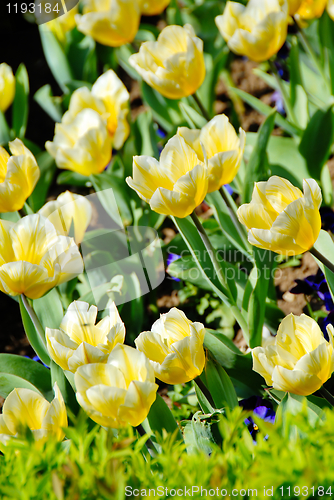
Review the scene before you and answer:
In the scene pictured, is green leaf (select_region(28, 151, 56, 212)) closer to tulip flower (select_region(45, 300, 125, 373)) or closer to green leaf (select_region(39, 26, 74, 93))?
green leaf (select_region(39, 26, 74, 93))

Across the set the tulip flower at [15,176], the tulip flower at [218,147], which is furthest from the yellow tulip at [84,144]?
the tulip flower at [218,147]

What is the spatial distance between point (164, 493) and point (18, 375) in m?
0.71

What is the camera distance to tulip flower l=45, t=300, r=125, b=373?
29.5 inches

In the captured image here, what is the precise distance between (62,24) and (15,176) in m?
1.38

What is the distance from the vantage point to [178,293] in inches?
63.7

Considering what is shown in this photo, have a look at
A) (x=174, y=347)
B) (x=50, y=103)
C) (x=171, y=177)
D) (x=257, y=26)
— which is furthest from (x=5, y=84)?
(x=174, y=347)

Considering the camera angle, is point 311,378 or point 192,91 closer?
point 311,378

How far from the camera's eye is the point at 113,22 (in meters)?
1.54

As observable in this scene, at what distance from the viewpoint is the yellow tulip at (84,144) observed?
129cm

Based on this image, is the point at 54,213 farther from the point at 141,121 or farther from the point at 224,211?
the point at 141,121

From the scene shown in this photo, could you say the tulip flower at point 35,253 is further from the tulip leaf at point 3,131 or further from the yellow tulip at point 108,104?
the tulip leaf at point 3,131

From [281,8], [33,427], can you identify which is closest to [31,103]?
[281,8]

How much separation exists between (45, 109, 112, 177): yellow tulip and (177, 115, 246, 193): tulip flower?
14.5 inches

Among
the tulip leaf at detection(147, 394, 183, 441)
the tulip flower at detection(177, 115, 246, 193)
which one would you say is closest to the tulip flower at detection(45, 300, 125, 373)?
the tulip leaf at detection(147, 394, 183, 441)
